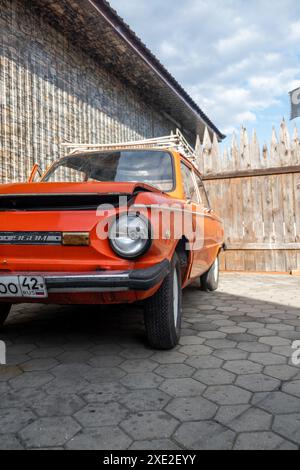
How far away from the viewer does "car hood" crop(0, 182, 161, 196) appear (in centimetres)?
230

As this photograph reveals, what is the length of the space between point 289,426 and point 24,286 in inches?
64.8

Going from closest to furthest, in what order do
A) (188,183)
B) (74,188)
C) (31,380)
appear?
(31,380) → (74,188) → (188,183)

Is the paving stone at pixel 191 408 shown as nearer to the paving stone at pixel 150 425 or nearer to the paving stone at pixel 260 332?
the paving stone at pixel 150 425

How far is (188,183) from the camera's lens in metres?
3.82

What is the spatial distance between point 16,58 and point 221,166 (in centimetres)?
425

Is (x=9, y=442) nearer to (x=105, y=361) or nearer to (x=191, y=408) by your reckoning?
(x=191, y=408)

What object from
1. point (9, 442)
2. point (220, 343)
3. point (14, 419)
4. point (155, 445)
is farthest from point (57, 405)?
point (220, 343)

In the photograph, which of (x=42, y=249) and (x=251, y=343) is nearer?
(x=42, y=249)

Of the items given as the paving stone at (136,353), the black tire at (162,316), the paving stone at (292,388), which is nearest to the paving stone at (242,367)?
the paving stone at (292,388)

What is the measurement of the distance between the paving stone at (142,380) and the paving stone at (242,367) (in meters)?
0.50

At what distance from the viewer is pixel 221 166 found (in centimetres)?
748

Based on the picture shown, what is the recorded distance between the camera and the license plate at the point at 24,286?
2.23 meters
